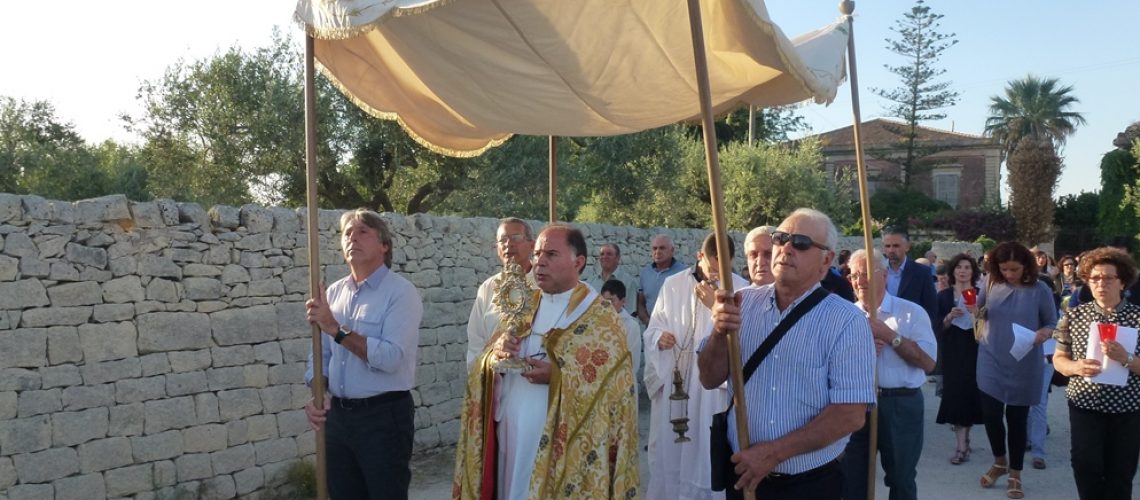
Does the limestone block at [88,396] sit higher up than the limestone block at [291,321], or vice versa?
the limestone block at [291,321]

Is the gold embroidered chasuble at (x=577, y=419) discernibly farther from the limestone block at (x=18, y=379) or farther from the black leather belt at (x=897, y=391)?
the limestone block at (x=18, y=379)

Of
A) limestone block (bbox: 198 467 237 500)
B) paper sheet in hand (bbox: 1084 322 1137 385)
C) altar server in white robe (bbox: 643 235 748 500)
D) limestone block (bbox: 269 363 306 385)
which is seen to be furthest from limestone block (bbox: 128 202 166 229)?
paper sheet in hand (bbox: 1084 322 1137 385)

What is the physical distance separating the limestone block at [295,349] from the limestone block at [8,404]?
6.70 ft

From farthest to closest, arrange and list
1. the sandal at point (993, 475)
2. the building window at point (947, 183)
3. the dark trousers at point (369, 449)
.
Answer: the building window at point (947, 183), the sandal at point (993, 475), the dark trousers at point (369, 449)

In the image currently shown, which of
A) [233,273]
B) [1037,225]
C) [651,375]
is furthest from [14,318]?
[1037,225]

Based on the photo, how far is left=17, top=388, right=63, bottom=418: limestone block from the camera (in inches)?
219

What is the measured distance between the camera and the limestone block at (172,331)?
628 cm

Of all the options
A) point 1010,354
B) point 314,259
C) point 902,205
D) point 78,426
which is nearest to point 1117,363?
point 1010,354

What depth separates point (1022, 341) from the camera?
274 inches

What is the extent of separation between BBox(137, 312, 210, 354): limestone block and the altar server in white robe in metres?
3.16

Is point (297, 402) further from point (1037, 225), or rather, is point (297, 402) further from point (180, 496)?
point (1037, 225)

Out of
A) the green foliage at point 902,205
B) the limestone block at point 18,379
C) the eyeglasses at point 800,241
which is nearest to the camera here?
the eyeglasses at point 800,241

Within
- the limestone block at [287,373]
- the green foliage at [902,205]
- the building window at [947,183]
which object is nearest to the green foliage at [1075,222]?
the green foliage at [902,205]

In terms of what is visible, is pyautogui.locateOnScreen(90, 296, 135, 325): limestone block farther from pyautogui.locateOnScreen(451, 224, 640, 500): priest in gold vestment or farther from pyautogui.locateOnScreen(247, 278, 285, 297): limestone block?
pyautogui.locateOnScreen(451, 224, 640, 500): priest in gold vestment
